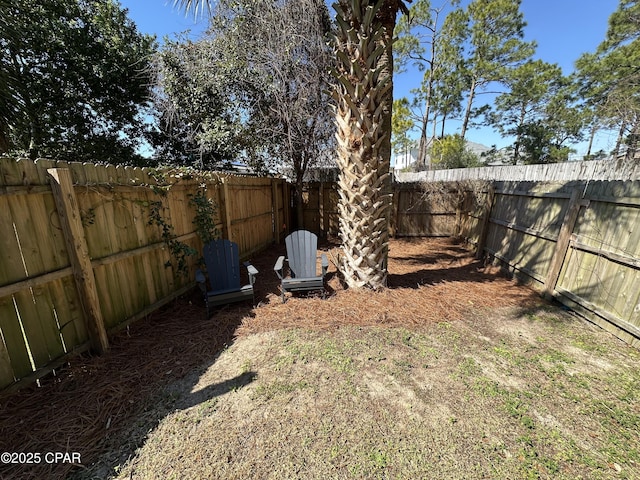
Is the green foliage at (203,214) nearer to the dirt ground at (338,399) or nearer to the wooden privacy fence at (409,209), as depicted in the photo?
the dirt ground at (338,399)

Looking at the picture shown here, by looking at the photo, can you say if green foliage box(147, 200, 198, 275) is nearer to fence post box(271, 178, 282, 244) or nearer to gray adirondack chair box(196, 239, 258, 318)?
gray adirondack chair box(196, 239, 258, 318)

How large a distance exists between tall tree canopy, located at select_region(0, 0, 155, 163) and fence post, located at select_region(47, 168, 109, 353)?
5.75 m

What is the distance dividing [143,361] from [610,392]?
422cm

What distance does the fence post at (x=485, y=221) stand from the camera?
5559 millimetres

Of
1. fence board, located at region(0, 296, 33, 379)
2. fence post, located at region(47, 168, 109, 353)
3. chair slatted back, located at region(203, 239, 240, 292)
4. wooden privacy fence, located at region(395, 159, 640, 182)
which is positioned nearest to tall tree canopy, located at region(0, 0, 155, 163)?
chair slatted back, located at region(203, 239, 240, 292)

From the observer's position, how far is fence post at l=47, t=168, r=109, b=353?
2143 mm

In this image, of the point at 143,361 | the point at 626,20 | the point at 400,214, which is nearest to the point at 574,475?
the point at 143,361

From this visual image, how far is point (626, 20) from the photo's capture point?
9.38 metres

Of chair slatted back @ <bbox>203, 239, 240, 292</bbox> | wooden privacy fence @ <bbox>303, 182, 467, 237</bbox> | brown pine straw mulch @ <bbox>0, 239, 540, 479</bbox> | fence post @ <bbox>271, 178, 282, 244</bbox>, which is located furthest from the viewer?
wooden privacy fence @ <bbox>303, 182, 467, 237</bbox>

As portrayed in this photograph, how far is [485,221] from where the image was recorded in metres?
5.70

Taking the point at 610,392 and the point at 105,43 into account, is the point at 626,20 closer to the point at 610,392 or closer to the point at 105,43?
the point at 610,392

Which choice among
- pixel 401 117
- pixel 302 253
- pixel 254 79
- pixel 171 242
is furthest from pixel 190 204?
pixel 401 117

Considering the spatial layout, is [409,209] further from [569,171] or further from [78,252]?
[78,252]

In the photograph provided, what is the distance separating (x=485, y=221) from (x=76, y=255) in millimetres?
6978
